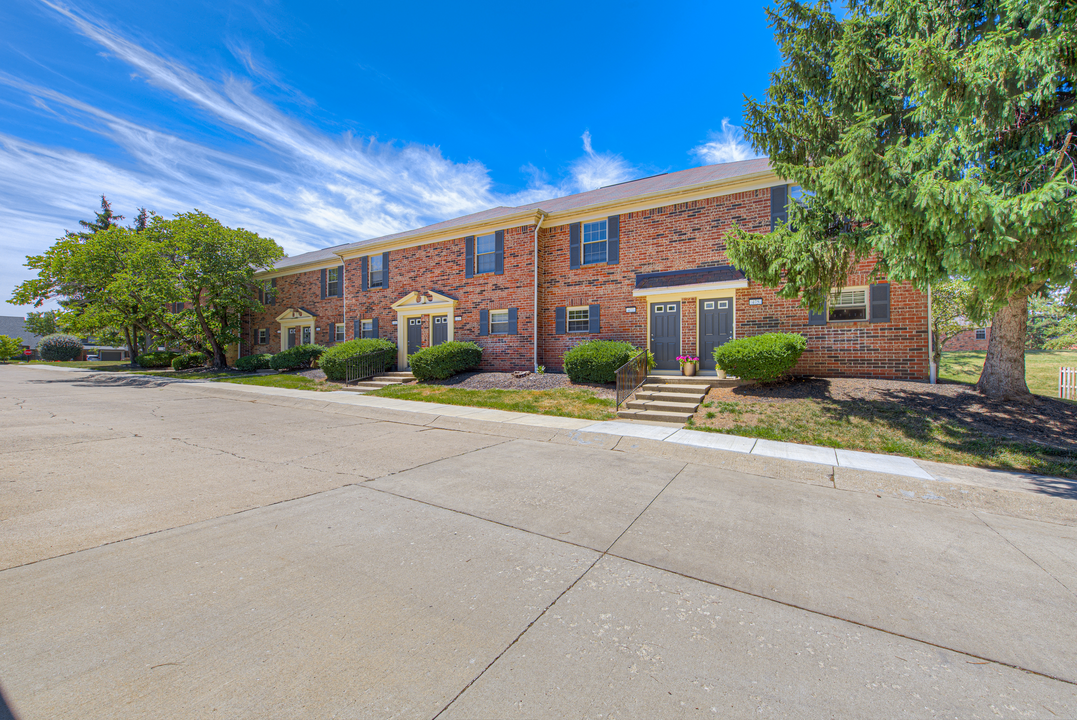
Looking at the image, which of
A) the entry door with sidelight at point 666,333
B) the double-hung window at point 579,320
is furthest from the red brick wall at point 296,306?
the entry door with sidelight at point 666,333

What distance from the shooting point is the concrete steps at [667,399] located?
29.9 feet

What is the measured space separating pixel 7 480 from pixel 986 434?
13575mm

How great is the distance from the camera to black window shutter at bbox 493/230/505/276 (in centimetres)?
1533

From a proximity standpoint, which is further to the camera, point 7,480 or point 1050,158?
point 1050,158

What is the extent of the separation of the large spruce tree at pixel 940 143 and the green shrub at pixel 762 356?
5.07 feet

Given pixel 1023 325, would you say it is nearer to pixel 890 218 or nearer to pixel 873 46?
pixel 890 218

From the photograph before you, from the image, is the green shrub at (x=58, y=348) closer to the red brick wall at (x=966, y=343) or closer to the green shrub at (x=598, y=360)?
the green shrub at (x=598, y=360)

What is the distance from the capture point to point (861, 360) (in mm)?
10602

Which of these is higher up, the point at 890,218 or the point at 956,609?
the point at 890,218

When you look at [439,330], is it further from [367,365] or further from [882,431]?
[882,431]

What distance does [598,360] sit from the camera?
11664 mm

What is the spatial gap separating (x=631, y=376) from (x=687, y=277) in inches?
145

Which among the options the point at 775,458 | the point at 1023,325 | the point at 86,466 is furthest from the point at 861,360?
the point at 86,466

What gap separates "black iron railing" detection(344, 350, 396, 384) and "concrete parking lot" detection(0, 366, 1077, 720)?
34.2 feet
